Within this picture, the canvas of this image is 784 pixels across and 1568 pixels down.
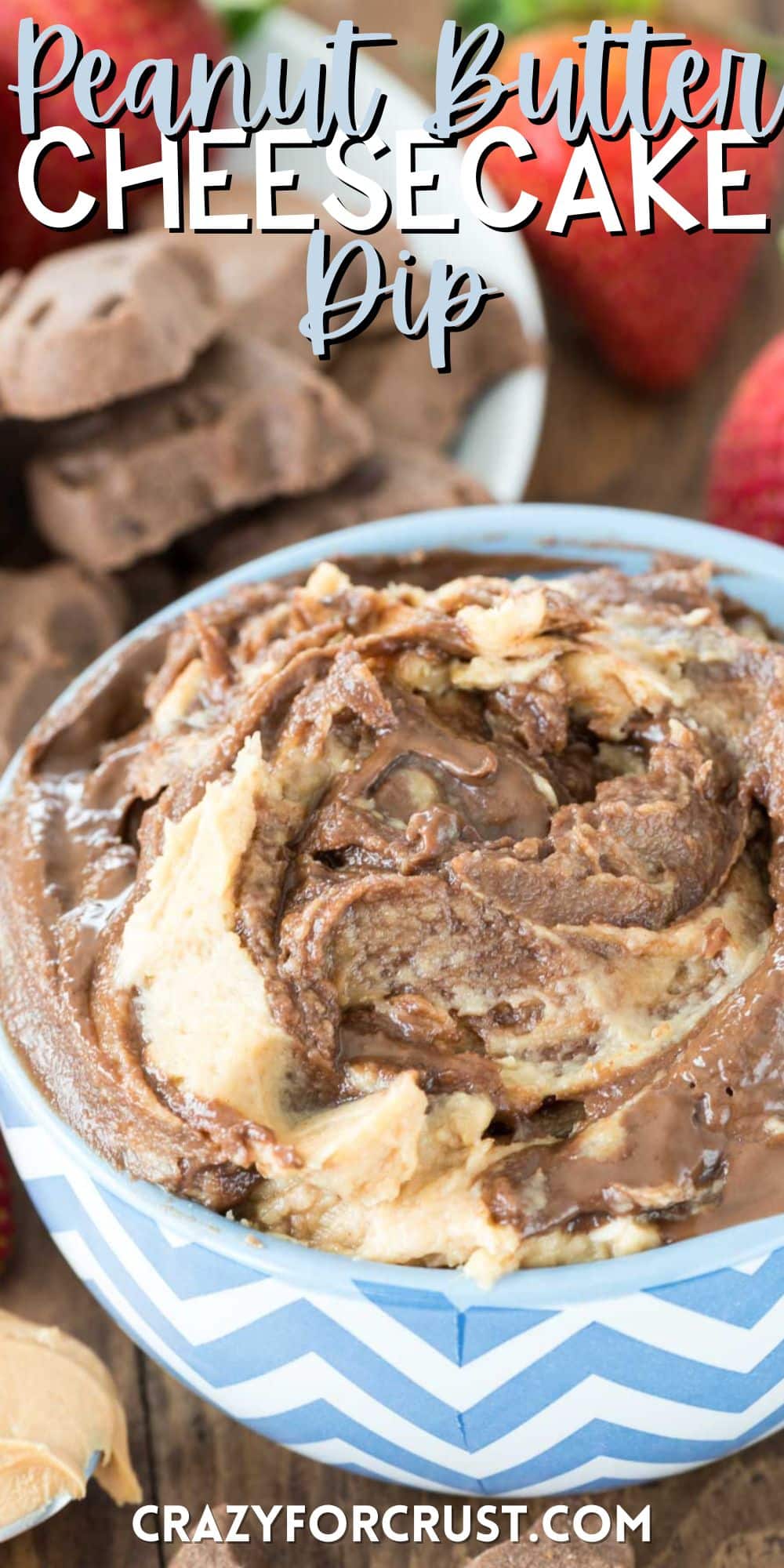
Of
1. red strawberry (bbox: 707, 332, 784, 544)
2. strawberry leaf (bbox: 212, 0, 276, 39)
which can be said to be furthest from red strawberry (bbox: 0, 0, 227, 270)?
red strawberry (bbox: 707, 332, 784, 544)

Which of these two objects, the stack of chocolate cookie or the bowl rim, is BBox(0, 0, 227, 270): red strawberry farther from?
the bowl rim

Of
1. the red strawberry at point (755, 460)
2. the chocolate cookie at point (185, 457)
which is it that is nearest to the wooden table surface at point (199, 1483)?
the chocolate cookie at point (185, 457)

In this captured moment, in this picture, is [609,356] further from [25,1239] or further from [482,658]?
[25,1239]

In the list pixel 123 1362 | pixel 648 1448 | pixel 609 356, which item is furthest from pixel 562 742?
pixel 609 356

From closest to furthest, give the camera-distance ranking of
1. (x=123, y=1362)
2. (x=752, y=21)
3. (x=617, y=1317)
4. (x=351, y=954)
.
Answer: (x=617, y=1317), (x=351, y=954), (x=123, y=1362), (x=752, y=21)

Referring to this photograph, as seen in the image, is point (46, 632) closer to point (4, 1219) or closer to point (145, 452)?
point (145, 452)

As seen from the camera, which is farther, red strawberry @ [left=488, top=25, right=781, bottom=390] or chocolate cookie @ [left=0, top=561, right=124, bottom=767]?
red strawberry @ [left=488, top=25, right=781, bottom=390]

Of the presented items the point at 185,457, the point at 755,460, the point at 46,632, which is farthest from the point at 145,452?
the point at 755,460
